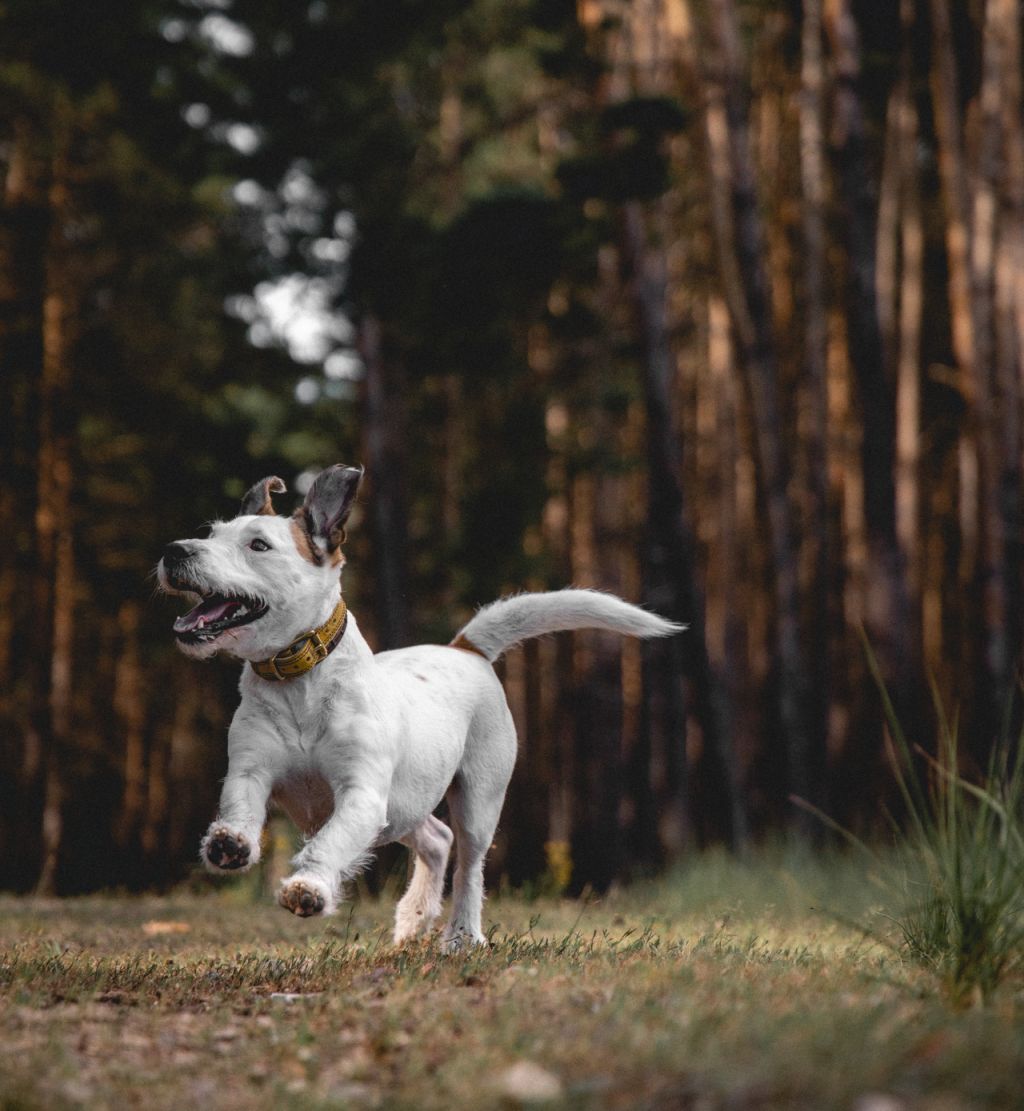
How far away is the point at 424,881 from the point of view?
6.53m

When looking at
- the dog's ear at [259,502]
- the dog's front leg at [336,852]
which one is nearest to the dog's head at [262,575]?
the dog's ear at [259,502]

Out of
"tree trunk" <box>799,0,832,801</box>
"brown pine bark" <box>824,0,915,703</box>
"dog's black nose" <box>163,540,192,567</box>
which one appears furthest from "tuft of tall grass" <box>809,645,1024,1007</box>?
"tree trunk" <box>799,0,832,801</box>

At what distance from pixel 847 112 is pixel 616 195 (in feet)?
7.73

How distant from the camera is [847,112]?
44.4ft

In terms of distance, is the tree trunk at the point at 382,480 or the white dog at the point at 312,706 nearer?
the white dog at the point at 312,706

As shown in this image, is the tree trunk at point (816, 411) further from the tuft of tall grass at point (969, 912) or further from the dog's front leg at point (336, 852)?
the dog's front leg at point (336, 852)

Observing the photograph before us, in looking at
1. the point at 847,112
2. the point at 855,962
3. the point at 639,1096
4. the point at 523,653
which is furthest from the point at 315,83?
the point at 523,653

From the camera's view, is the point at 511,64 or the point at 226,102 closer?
the point at 226,102

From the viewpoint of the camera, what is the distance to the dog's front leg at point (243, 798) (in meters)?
4.95

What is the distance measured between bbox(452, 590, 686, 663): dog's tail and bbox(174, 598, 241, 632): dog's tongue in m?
1.46

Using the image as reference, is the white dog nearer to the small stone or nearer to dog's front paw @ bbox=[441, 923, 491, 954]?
dog's front paw @ bbox=[441, 923, 491, 954]

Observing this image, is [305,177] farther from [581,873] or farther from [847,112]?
[581,873]

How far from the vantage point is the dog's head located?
17.4ft

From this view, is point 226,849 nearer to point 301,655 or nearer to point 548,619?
point 301,655
